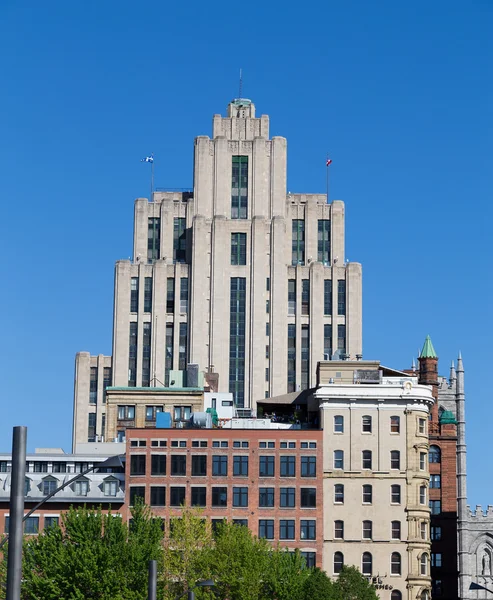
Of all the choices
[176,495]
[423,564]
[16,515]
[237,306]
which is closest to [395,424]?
[423,564]

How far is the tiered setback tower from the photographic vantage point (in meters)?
187

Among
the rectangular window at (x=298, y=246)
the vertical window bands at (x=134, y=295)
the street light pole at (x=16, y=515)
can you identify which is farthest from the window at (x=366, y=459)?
the street light pole at (x=16, y=515)

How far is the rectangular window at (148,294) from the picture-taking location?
630 ft

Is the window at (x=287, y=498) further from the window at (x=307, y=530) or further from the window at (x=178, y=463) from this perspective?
the window at (x=178, y=463)

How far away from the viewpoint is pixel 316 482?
420ft

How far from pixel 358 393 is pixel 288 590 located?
2688 cm

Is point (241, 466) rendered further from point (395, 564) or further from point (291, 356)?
point (291, 356)

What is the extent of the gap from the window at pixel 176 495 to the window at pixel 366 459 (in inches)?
671

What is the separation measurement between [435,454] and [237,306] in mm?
43289

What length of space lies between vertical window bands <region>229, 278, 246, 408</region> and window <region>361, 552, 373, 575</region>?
5675 centimetres

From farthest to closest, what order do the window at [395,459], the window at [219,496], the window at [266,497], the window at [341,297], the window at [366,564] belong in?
the window at [341,297] < the window at [395,459] < the window at [366,564] < the window at [266,497] < the window at [219,496]

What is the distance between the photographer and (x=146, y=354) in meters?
190

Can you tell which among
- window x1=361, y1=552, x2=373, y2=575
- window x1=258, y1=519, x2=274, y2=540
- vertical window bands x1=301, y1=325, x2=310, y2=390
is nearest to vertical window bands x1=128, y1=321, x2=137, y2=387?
vertical window bands x1=301, y1=325, x2=310, y2=390

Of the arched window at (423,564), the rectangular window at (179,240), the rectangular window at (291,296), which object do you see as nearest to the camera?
the arched window at (423,564)
